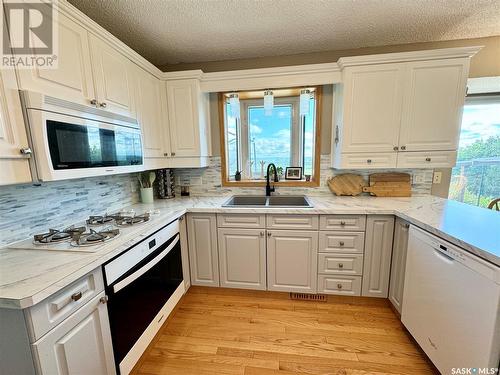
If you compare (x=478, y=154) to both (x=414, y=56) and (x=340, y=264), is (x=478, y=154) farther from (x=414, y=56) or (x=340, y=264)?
(x=340, y=264)

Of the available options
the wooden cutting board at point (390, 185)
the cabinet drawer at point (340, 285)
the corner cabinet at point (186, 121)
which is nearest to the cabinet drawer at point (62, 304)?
the corner cabinet at point (186, 121)

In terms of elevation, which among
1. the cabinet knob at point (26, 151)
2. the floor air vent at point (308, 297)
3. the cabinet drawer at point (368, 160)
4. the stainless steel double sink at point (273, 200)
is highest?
the cabinet knob at point (26, 151)

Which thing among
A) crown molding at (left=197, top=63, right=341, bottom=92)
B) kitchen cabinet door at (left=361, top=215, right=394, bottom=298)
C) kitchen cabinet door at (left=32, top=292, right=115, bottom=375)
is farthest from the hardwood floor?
crown molding at (left=197, top=63, right=341, bottom=92)

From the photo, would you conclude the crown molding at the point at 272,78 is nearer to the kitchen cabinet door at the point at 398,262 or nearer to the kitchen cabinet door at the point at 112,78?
the kitchen cabinet door at the point at 112,78

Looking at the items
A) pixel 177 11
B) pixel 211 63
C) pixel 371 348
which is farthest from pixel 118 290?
pixel 211 63

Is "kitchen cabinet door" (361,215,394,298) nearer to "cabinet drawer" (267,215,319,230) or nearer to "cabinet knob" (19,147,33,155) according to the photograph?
"cabinet drawer" (267,215,319,230)

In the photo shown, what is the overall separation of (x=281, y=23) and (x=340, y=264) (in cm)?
209

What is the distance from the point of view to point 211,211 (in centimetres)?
196

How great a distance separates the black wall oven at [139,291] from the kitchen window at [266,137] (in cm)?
115

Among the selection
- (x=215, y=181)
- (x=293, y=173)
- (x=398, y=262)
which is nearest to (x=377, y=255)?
(x=398, y=262)

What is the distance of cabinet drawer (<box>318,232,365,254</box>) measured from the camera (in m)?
1.85

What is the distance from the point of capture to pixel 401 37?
198 cm

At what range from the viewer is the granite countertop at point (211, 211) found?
82cm

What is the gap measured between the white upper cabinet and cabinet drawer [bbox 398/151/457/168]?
1.96 m
